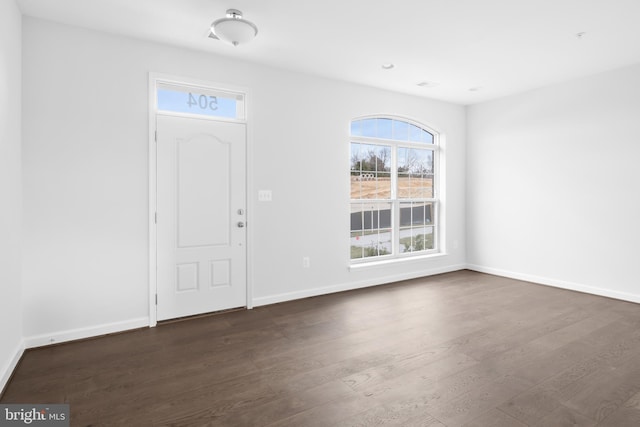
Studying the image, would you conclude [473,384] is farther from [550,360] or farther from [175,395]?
[175,395]

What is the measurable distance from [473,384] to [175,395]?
1937mm

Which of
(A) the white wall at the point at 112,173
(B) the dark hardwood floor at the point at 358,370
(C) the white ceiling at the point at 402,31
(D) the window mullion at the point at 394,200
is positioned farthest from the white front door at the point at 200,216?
(D) the window mullion at the point at 394,200

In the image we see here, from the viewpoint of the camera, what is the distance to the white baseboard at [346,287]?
4016mm

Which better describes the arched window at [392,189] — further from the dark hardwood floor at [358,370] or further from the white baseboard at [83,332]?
the white baseboard at [83,332]

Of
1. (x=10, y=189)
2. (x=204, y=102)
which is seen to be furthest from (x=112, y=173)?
(x=204, y=102)

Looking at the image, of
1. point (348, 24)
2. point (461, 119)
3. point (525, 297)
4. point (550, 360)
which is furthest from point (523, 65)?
point (550, 360)

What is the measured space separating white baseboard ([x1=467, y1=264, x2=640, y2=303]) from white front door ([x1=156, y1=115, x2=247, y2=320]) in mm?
3929

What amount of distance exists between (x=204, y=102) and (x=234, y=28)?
3.38ft

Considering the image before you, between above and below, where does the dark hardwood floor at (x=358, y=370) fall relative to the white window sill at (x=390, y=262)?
below

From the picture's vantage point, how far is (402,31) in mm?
3172

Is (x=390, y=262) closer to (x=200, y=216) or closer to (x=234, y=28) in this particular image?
→ (x=200, y=216)

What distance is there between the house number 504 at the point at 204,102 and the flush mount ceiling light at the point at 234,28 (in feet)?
2.76

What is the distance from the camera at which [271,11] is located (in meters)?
2.81

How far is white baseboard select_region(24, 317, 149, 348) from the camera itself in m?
2.88
